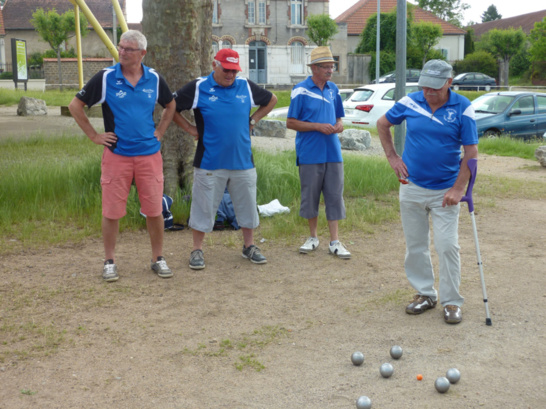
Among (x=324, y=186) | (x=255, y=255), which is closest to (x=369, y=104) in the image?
(x=324, y=186)

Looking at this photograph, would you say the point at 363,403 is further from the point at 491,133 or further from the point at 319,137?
the point at 491,133

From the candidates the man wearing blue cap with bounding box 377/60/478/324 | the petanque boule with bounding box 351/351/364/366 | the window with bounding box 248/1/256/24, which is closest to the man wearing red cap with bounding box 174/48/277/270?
the man wearing blue cap with bounding box 377/60/478/324

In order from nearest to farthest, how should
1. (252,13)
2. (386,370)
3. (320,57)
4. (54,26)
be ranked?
(386,370) → (320,57) → (54,26) → (252,13)

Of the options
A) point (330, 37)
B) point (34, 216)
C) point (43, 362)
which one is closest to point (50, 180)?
point (34, 216)

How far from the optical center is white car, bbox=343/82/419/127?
1764 cm

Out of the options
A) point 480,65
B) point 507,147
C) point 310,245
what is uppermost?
point 480,65

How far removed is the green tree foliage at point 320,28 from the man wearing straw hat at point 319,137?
141ft

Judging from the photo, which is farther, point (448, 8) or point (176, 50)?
point (448, 8)

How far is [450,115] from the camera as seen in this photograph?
5012 millimetres

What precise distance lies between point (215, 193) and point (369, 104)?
1175 centimetres

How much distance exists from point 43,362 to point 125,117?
2.33 metres

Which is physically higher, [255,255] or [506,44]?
[506,44]

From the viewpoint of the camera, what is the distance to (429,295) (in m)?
5.50

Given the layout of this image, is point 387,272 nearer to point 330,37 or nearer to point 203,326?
point 203,326
